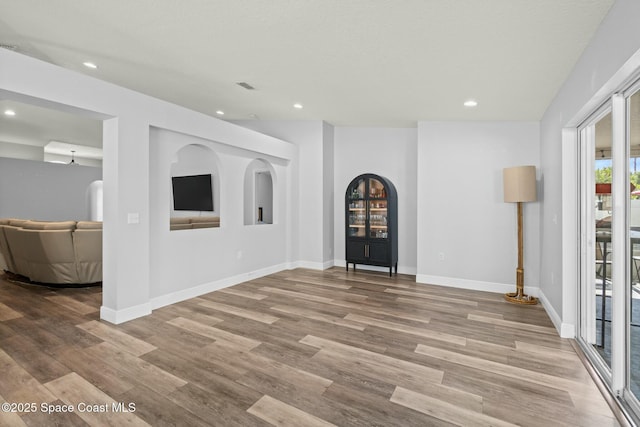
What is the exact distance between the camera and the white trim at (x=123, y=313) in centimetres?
323

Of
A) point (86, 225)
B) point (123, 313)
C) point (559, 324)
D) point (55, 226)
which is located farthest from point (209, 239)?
point (559, 324)

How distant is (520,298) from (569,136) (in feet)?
6.80

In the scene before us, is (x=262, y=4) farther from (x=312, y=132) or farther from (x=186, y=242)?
(x=312, y=132)

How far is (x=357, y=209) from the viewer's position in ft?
18.7

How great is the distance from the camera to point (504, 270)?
14.9ft

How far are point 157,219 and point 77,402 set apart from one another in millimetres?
2160

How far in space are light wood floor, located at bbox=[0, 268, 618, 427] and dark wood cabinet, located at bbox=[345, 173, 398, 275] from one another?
5.07 ft

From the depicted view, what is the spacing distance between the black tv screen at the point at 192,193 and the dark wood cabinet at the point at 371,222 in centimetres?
391

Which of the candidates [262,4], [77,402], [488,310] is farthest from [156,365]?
[488,310]

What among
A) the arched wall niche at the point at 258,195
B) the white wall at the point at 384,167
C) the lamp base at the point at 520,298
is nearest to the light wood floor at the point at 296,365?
the lamp base at the point at 520,298

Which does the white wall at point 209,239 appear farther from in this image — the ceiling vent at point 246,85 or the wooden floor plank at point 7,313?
the wooden floor plank at point 7,313

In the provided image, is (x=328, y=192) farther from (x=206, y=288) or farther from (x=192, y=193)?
(x=192, y=193)

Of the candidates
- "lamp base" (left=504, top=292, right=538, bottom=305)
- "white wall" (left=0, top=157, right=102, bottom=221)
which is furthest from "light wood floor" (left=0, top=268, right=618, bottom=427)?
"white wall" (left=0, top=157, right=102, bottom=221)

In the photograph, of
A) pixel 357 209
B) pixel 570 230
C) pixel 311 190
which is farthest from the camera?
pixel 311 190
